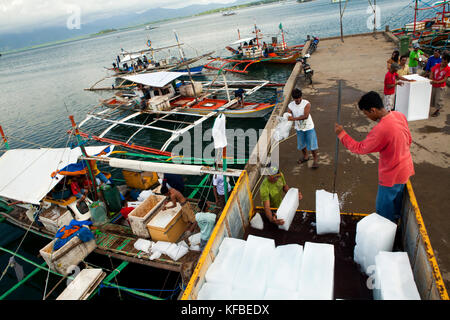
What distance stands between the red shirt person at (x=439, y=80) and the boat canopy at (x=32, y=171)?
1024 cm

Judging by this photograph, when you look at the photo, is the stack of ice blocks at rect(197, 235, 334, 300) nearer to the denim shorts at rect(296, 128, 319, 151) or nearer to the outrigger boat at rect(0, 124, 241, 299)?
the outrigger boat at rect(0, 124, 241, 299)

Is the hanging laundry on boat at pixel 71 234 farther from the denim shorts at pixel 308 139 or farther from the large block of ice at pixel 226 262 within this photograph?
the denim shorts at pixel 308 139

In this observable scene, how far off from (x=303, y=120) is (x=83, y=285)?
624cm

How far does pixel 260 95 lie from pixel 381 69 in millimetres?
9022

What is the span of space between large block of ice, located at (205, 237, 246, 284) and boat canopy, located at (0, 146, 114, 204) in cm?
523

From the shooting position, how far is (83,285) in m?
5.70

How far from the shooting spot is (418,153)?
6.18m

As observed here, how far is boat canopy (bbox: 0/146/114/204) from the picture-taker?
6.76 metres

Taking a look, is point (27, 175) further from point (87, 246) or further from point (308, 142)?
point (308, 142)

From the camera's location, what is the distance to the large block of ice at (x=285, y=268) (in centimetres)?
258

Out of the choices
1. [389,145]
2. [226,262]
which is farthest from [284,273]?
[389,145]

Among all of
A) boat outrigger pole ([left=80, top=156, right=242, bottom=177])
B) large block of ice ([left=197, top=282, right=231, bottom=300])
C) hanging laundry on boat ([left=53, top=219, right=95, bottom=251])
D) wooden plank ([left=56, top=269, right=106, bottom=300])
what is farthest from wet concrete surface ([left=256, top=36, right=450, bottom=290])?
hanging laundry on boat ([left=53, top=219, right=95, bottom=251])

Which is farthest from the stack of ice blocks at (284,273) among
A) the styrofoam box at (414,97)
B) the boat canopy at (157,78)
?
the boat canopy at (157,78)
